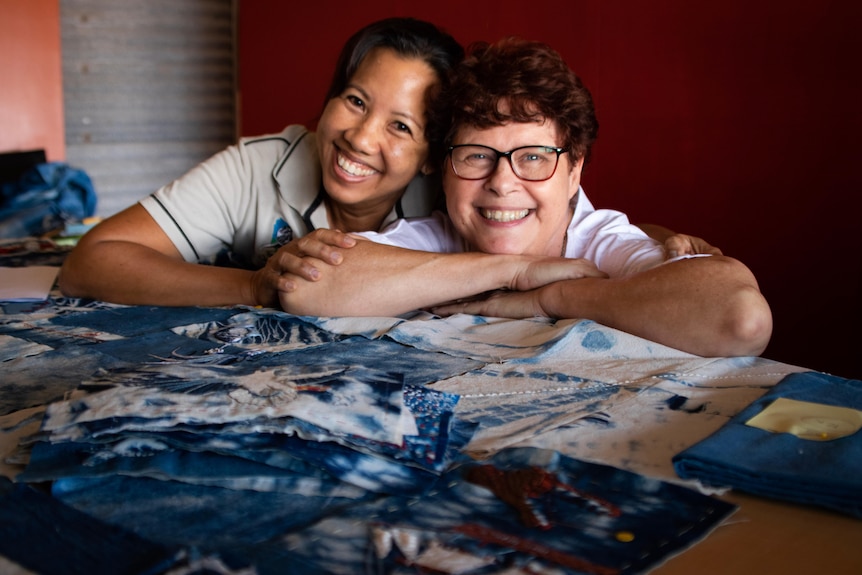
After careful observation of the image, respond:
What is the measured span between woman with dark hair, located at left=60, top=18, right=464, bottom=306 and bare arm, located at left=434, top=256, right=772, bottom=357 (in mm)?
591

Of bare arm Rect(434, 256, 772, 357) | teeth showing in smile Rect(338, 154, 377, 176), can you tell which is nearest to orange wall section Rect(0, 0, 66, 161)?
teeth showing in smile Rect(338, 154, 377, 176)

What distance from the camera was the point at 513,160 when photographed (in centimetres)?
194

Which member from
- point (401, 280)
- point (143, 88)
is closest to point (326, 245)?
point (401, 280)

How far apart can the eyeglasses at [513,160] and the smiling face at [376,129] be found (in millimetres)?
243

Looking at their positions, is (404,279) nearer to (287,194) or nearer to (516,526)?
(287,194)

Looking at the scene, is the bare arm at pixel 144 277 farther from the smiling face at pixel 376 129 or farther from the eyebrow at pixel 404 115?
the eyebrow at pixel 404 115

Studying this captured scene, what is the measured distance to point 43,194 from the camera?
4672mm

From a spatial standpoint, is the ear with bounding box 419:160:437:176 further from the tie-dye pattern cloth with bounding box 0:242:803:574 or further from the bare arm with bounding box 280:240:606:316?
the tie-dye pattern cloth with bounding box 0:242:803:574

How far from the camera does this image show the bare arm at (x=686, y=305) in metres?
1.55

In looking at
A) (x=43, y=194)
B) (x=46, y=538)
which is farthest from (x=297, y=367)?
(x=43, y=194)

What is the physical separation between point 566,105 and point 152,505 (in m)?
1.36

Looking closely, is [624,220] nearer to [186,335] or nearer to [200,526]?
[186,335]

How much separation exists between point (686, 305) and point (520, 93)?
0.65 metres

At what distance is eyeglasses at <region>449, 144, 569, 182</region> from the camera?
6.33 ft
